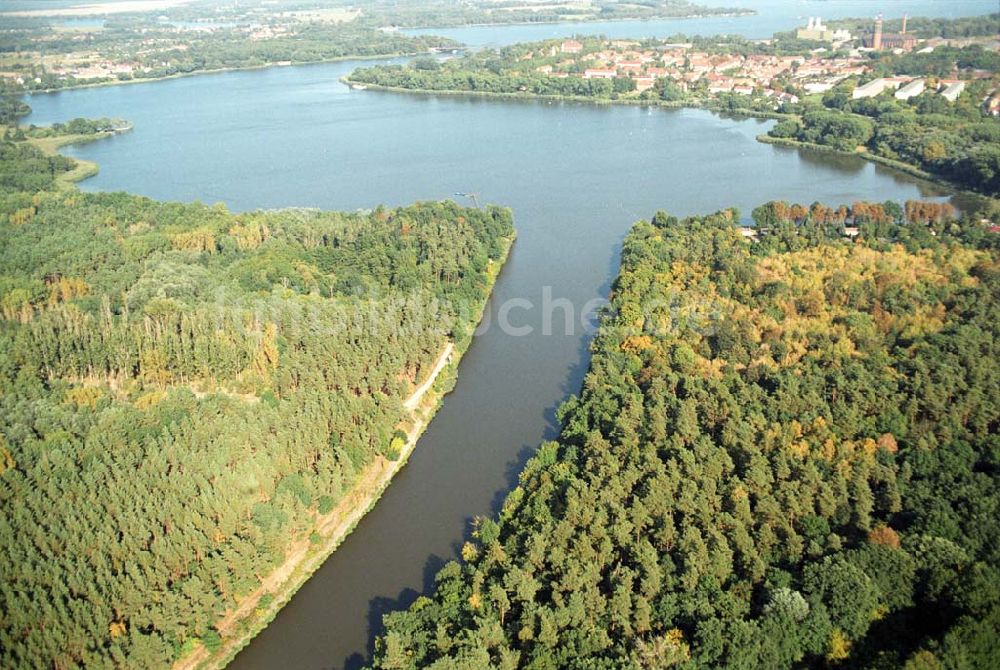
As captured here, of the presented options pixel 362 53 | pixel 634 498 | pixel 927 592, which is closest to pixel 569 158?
pixel 634 498

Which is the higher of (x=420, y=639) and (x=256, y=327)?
(x=256, y=327)

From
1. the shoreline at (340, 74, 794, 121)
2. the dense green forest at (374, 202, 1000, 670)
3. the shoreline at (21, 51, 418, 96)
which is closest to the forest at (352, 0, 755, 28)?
the shoreline at (21, 51, 418, 96)

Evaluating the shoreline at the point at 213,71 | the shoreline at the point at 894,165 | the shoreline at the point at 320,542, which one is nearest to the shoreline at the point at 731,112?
the shoreline at the point at 894,165

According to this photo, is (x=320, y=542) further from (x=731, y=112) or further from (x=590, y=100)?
(x=590, y=100)

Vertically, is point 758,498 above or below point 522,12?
below

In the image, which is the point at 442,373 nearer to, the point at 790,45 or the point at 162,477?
the point at 162,477

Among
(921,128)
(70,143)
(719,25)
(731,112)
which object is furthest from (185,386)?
(719,25)

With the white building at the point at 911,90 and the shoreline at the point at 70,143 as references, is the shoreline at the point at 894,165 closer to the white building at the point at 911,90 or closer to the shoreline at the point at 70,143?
the white building at the point at 911,90
